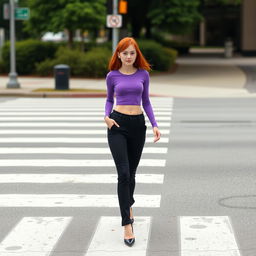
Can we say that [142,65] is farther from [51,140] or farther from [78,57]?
[78,57]

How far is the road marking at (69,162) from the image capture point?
1005 centimetres

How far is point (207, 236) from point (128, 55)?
1.81 meters

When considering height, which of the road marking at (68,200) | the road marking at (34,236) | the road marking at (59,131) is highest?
the road marking at (34,236)

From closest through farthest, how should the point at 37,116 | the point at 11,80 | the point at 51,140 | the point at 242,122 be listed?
the point at 51,140
the point at 242,122
the point at 37,116
the point at 11,80

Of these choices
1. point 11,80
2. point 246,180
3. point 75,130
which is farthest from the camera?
point 11,80

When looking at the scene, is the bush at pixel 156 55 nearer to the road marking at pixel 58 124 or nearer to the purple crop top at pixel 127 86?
the road marking at pixel 58 124

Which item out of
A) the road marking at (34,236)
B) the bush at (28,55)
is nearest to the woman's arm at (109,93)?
the road marking at (34,236)

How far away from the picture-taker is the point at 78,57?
2950 centimetres

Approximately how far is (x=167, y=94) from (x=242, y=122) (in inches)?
308

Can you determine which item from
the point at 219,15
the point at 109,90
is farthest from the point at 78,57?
the point at 219,15

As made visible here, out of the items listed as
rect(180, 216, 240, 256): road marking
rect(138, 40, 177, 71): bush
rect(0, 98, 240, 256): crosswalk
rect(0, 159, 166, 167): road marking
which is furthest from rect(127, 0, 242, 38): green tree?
rect(180, 216, 240, 256): road marking

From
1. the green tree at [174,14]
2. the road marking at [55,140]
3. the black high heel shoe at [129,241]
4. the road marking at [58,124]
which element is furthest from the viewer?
the green tree at [174,14]

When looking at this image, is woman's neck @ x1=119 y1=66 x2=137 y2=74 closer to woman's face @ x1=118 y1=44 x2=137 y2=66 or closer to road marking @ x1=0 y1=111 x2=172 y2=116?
woman's face @ x1=118 y1=44 x2=137 y2=66

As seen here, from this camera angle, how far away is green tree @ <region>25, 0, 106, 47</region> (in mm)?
30562
